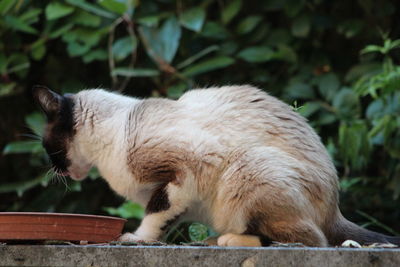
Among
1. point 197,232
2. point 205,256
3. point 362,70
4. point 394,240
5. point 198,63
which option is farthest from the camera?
point 198,63

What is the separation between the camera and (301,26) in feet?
15.2

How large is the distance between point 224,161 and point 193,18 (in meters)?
2.20

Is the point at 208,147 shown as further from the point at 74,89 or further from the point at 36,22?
the point at 36,22

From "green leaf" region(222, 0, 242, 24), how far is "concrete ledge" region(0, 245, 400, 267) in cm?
301

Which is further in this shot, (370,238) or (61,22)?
(61,22)

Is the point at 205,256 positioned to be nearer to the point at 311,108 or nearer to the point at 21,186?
the point at 311,108

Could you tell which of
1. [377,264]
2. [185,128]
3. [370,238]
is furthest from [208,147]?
[377,264]

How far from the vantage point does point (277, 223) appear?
7.64ft

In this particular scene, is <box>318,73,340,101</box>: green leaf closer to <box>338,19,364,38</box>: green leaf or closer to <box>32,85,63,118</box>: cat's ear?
<box>338,19,364,38</box>: green leaf

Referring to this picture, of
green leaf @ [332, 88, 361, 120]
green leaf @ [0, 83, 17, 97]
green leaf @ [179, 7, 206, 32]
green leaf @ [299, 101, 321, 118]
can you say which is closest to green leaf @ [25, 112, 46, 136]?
green leaf @ [0, 83, 17, 97]

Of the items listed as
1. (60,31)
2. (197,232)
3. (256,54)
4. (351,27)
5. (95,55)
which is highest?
(351,27)

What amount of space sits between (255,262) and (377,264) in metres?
0.35

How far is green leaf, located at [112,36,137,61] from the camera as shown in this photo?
4.52 m

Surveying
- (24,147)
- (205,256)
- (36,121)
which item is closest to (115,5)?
(36,121)
